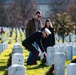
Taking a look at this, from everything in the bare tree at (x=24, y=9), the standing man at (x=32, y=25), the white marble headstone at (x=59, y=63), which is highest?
the bare tree at (x=24, y=9)

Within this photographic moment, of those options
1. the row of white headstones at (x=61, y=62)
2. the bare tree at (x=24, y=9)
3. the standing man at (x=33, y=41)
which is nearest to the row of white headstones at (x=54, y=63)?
the row of white headstones at (x=61, y=62)

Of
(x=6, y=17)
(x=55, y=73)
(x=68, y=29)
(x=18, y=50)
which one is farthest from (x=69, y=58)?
(x=6, y=17)

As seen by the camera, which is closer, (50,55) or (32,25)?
(50,55)

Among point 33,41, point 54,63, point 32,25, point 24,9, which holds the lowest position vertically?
point 54,63

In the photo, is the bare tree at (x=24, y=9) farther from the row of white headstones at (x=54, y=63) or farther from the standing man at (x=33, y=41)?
the standing man at (x=33, y=41)

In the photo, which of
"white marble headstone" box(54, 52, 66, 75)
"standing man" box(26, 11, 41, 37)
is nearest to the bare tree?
"standing man" box(26, 11, 41, 37)

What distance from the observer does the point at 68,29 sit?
32.5m

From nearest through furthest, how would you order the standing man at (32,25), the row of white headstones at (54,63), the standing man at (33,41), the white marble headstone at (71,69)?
the row of white headstones at (54,63) → the white marble headstone at (71,69) → the standing man at (33,41) → the standing man at (32,25)

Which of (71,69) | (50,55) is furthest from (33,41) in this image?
(71,69)

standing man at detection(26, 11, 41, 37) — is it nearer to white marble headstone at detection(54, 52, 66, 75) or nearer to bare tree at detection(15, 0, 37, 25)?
white marble headstone at detection(54, 52, 66, 75)

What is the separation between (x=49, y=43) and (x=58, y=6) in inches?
2725

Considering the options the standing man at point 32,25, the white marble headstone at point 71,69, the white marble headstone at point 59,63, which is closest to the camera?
the white marble headstone at point 71,69

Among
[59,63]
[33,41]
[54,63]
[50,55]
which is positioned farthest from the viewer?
[50,55]

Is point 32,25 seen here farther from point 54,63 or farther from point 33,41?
point 54,63
